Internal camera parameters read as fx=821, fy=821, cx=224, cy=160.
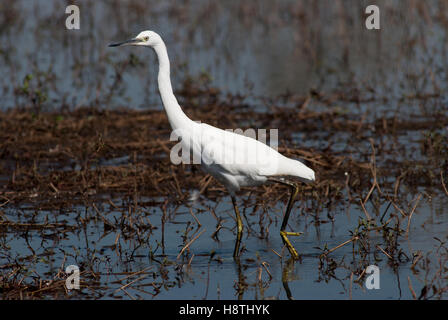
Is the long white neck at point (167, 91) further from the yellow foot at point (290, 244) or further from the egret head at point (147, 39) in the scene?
the yellow foot at point (290, 244)

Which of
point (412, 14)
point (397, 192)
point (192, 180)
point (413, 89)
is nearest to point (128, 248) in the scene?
point (192, 180)

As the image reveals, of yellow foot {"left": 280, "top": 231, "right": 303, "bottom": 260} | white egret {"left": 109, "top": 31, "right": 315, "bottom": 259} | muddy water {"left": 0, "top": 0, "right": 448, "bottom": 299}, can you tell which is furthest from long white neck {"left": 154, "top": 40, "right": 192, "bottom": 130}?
yellow foot {"left": 280, "top": 231, "right": 303, "bottom": 260}

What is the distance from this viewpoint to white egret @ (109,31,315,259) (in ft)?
21.3

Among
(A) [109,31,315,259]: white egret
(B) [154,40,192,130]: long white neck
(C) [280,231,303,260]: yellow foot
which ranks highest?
(B) [154,40,192,130]: long white neck

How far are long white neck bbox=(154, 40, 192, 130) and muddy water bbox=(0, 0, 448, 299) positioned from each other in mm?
915

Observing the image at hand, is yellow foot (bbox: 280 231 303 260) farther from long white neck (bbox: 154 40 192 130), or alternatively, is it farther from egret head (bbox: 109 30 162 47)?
egret head (bbox: 109 30 162 47)

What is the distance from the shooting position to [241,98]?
11750mm

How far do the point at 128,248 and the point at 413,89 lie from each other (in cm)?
655

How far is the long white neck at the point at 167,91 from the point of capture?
648 cm

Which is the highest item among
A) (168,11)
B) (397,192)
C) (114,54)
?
(168,11)

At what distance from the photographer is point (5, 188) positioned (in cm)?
856

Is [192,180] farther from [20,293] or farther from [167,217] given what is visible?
[20,293]

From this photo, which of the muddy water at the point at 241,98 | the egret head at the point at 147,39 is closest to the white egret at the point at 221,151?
the egret head at the point at 147,39
